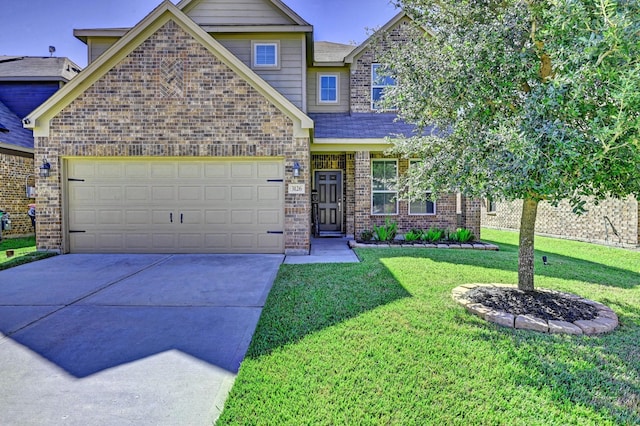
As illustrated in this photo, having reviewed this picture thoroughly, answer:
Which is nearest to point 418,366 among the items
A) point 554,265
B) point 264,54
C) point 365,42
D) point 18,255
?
point 554,265

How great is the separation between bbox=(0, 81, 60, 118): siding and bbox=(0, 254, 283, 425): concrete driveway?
Answer: 10.9 m

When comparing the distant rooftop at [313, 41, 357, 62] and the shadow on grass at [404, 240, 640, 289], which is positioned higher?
the distant rooftop at [313, 41, 357, 62]

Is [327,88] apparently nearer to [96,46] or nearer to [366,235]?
[366,235]

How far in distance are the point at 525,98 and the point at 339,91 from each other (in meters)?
9.13

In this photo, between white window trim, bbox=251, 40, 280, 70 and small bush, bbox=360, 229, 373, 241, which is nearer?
small bush, bbox=360, 229, 373, 241

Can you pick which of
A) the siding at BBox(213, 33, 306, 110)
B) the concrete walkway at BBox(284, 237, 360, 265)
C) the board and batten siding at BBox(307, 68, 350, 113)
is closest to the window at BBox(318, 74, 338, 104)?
the board and batten siding at BBox(307, 68, 350, 113)

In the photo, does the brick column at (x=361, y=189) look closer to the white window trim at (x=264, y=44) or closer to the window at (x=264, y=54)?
the white window trim at (x=264, y=44)

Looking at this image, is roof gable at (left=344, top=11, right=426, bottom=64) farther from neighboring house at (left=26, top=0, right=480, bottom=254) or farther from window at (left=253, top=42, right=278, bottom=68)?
neighboring house at (left=26, top=0, right=480, bottom=254)

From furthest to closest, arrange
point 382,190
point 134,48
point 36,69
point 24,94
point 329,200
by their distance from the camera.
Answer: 1. point 36,69
2. point 24,94
3. point 329,200
4. point 382,190
5. point 134,48

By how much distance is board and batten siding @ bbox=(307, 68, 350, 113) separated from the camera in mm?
12297

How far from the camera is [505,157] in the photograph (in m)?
3.69

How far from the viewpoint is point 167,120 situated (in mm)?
8398

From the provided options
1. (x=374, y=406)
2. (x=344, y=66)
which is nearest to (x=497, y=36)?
(x=374, y=406)

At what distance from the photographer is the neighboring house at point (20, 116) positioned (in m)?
11.6
